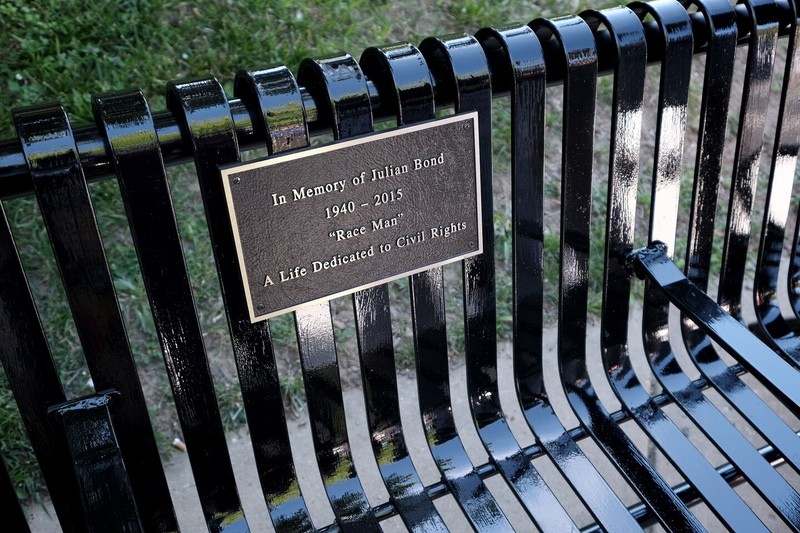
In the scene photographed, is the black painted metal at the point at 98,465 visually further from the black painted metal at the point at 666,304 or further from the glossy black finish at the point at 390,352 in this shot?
the black painted metal at the point at 666,304

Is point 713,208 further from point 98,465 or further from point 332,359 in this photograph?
point 98,465

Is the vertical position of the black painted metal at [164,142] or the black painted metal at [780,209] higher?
the black painted metal at [164,142]

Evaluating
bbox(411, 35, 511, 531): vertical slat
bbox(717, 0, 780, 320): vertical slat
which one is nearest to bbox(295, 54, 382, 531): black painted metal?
bbox(411, 35, 511, 531): vertical slat

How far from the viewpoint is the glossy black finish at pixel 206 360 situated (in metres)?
1.34

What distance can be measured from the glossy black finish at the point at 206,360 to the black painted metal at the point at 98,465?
145 millimetres

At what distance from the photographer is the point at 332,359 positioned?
5.40 ft

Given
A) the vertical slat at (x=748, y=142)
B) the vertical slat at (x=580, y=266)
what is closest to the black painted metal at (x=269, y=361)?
the vertical slat at (x=580, y=266)

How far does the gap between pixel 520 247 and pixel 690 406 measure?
55cm

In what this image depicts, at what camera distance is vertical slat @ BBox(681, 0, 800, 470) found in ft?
5.58

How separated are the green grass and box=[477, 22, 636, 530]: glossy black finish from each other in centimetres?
111

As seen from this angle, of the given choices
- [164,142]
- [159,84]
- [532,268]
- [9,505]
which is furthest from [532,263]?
[159,84]

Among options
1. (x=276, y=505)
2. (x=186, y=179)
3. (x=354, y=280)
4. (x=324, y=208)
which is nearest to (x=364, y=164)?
(x=324, y=208)

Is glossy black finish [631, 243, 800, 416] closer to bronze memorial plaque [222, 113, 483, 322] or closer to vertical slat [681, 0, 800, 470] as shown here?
vertical slat [681, 0, 800, 470]

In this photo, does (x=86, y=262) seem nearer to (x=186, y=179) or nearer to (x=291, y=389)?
(x=291, y=389)
